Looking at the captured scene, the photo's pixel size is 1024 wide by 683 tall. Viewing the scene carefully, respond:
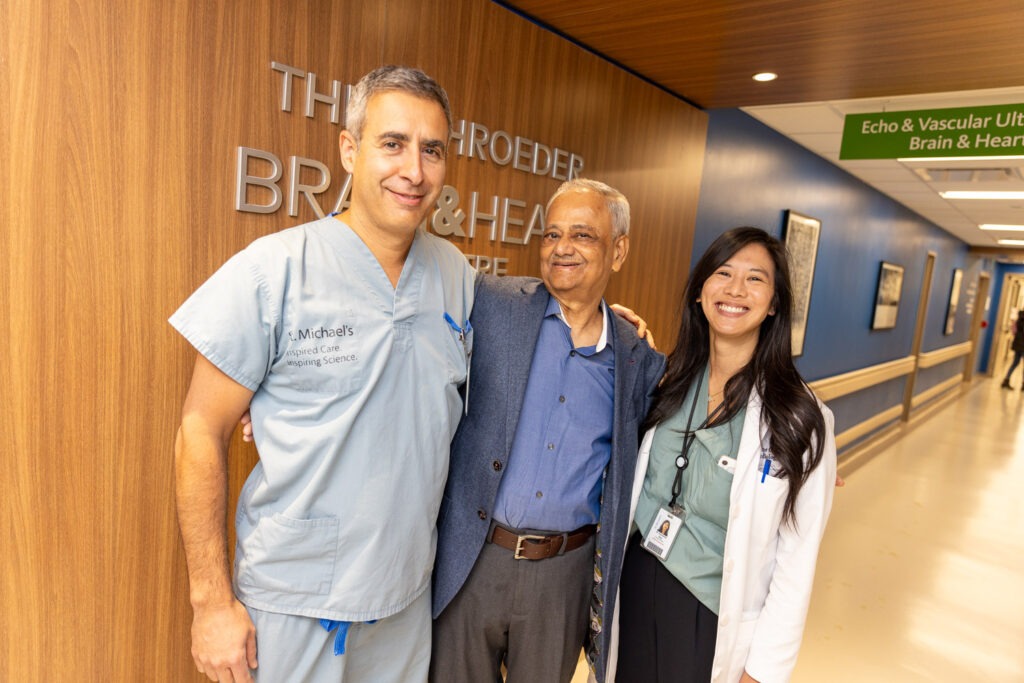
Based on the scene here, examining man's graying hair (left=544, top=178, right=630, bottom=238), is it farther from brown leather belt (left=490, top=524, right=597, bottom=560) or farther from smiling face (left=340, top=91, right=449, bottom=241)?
brown leather belt (left=490, top=524, right=597, bottom=560)

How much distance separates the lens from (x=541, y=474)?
66.8 inches

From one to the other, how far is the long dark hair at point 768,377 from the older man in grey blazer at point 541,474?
187mm

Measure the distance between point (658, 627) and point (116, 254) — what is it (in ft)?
5.66

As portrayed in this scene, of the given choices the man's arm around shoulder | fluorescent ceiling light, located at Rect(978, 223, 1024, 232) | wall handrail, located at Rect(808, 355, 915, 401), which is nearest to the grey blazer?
the man's arm around shoulder

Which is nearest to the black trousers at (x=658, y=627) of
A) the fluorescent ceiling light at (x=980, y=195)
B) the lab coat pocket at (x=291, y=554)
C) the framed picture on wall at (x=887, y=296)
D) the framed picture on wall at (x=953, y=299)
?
the lab coat pocket at (x=291, y=554)

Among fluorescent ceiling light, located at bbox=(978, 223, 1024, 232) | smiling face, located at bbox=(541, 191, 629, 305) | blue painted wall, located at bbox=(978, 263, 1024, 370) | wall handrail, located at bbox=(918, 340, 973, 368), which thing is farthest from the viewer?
blue painted wall, located at bbox=(978, 263, 1024, 370)

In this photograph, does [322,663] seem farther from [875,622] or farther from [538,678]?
[875,622]

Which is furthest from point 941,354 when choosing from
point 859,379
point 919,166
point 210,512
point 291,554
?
point 210,512

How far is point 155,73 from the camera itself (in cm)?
147

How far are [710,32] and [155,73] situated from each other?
2027 millimetres

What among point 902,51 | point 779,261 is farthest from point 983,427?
point 779,261

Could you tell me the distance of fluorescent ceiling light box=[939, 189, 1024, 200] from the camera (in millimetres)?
6387

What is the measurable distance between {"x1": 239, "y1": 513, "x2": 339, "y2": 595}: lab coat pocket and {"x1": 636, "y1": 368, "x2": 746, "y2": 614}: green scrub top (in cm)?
91

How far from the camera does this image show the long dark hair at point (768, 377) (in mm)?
1631
